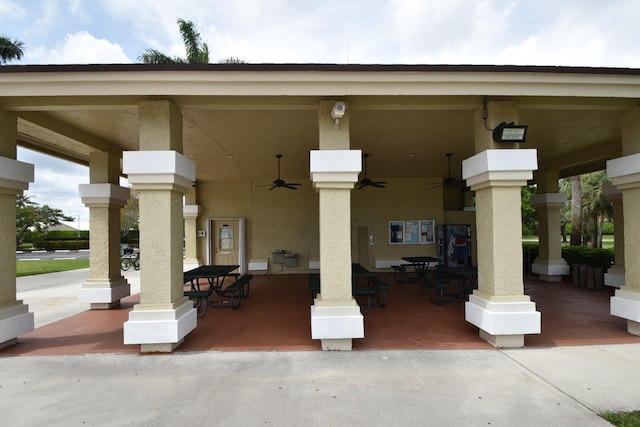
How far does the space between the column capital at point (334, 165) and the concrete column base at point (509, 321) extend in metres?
2.67

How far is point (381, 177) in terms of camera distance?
12062 mm

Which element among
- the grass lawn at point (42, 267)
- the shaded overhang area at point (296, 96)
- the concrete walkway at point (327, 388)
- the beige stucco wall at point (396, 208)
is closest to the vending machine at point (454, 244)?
the beige stucco wall at point (396, 208)

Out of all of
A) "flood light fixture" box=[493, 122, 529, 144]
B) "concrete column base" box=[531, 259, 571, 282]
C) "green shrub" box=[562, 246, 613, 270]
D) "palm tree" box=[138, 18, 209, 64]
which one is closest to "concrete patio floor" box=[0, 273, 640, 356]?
"concrete column base" box=[531, 259, 571, 282]

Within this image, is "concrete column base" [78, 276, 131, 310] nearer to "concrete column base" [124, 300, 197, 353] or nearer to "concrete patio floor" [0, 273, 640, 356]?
"concrete patio floor" [0, 273, 640, 356]

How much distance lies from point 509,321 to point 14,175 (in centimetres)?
739

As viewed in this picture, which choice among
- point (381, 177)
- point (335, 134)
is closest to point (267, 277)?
point (381, 177)

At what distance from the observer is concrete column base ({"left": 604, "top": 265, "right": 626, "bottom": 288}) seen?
8.38 meters

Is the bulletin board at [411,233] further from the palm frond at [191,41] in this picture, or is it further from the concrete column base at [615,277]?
the palm frond at [191,41]

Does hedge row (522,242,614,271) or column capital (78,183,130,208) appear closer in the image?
column capital (78,183,130,208)

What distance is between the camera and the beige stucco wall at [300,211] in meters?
12.0

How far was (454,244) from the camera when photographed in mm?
12258

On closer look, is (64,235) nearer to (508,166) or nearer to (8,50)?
(8,50)

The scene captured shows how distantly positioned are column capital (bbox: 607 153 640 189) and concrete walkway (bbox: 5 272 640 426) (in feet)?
8.06

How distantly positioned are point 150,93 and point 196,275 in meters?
4.26
